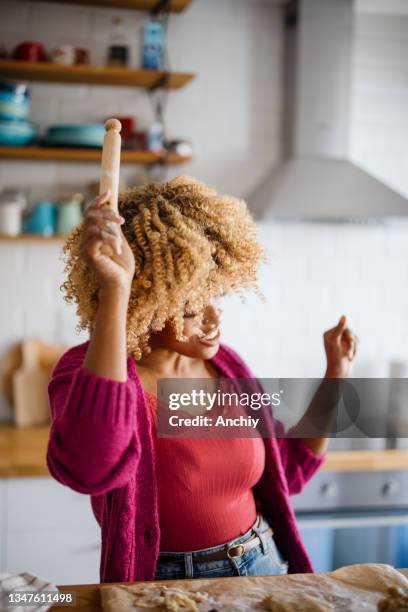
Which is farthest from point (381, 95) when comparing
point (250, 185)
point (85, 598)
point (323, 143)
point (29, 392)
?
point (85, 598)

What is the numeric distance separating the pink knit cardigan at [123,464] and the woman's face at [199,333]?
76mm

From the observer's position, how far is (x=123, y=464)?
837 mm

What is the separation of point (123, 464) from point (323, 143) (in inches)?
69.5

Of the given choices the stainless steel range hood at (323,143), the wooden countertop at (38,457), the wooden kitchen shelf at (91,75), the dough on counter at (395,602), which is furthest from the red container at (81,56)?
the dough on counter at (395,602)

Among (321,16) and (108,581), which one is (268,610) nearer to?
(108,581)

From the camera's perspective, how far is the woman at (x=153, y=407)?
2.63ft

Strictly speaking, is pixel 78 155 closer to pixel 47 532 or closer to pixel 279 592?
pixel 47 532

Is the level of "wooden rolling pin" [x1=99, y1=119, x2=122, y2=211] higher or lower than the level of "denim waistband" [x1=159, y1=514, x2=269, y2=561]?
higher

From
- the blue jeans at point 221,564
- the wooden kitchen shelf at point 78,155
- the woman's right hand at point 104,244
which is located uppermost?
the wooden kitchen shelf at point 78,155

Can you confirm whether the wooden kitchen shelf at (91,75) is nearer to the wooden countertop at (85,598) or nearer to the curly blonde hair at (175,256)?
the curly blonde hair at (175,256)

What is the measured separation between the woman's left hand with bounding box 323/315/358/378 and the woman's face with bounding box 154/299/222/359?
232 millimetres

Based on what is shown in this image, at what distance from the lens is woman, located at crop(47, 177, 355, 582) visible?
31.6 inches

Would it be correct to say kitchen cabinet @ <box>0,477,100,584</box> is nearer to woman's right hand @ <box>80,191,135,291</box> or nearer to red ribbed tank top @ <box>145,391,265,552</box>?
red ribbed tank top @ <box>145,391,265,552</box>

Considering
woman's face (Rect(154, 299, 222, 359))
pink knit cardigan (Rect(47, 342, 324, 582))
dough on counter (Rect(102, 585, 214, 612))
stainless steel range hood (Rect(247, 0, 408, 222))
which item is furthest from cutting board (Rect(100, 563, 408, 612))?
stainless steel range hood (Rect(247, 0, 408, 222))
